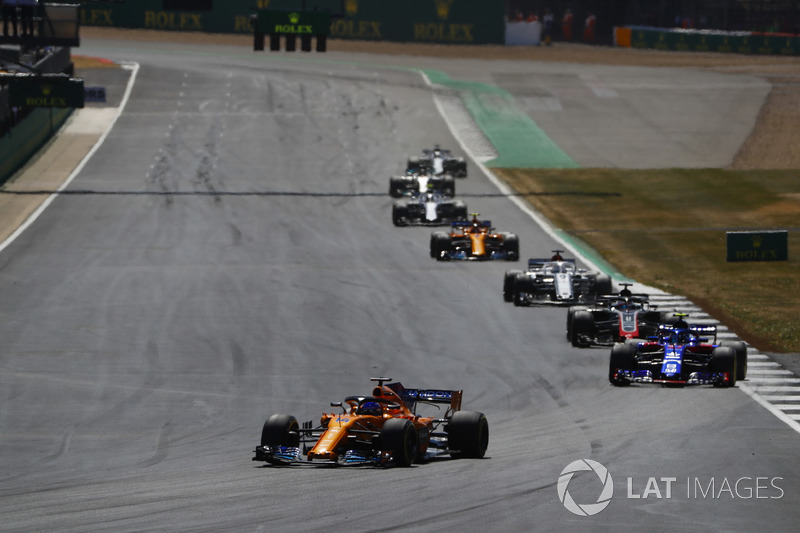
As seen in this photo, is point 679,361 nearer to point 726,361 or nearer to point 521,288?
point 726,361

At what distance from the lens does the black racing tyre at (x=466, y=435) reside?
66.4ft

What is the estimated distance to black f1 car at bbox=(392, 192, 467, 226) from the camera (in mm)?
45562

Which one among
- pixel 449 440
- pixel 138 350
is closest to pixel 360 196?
pixel 138 350

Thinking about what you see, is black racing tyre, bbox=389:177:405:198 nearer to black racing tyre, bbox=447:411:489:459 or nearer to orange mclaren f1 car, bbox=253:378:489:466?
orange mclaren f1 car, bbox=253:378:489:466

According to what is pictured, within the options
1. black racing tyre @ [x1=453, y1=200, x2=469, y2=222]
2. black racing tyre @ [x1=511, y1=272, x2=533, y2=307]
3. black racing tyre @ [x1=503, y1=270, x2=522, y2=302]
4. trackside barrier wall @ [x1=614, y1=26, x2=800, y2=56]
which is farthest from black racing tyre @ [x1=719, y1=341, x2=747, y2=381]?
trackside barrier wall @ [x1=614, y1=26, x2=800, y2=56]

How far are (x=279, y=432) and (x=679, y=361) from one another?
30.7 ft

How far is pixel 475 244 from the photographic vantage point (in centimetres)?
3972

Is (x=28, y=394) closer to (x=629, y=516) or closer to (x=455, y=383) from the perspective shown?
(x=455, y=383)

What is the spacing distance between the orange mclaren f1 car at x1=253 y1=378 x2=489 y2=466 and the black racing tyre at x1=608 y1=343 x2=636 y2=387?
623cm

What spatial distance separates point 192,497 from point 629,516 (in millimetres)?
5538

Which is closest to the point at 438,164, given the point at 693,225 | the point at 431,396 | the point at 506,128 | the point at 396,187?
the point at 396,187

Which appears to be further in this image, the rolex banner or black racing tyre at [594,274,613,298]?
the rolex banner

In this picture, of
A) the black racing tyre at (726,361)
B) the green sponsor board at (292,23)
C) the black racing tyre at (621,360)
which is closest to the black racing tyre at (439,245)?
the green sponsor board at (292,23)

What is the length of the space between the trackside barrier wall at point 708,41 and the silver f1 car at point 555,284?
65.6 meters
